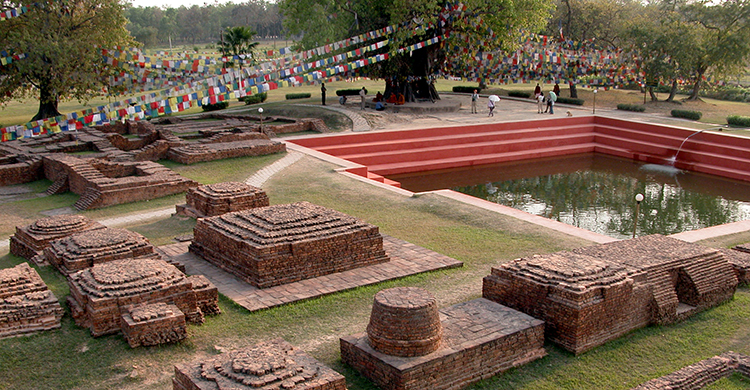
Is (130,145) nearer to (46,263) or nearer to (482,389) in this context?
(46,263)

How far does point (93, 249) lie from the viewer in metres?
8.32

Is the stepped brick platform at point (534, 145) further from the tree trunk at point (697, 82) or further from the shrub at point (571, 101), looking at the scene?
the tree trunk at point (697, 82)

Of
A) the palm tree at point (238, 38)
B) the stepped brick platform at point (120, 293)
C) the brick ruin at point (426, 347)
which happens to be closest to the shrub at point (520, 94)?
the palm tree at point (238, 38)

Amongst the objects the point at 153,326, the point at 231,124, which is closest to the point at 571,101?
the point at 231,124

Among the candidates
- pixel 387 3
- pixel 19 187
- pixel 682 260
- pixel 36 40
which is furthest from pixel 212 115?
pixel 682 260

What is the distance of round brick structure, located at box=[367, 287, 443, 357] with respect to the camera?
19.5 feet

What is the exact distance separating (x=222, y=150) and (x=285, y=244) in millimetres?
8073

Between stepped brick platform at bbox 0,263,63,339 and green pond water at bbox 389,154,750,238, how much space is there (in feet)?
30.0

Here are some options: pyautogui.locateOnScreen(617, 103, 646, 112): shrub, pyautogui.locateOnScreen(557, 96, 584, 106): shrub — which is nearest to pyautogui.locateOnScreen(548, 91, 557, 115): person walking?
pyautogui.locateOnScreen(557, 96, 584, 106): shrub

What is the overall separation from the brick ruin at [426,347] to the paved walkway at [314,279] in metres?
1.68

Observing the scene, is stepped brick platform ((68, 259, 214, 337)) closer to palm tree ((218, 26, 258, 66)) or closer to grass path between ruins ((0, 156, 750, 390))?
grass path between ruins ((0, 156, 750, 390))

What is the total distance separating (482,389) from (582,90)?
26.9 metres

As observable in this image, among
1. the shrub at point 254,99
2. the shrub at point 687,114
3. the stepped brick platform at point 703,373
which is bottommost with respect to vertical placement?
the stepped brick platform at point 703,373

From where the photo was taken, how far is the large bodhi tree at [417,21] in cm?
2145
